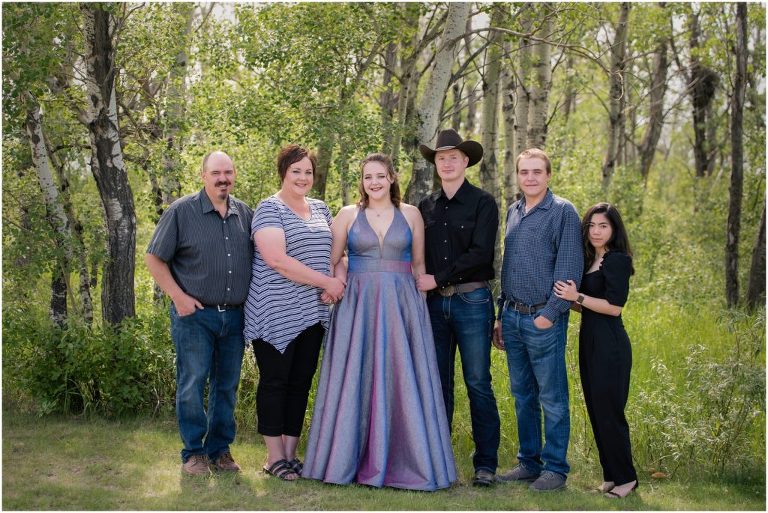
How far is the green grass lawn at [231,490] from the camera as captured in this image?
4.80 m

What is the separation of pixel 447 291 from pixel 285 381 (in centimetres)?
108

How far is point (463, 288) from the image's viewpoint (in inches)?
201

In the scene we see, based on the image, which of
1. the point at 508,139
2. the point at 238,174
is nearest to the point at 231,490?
the point at 238,174

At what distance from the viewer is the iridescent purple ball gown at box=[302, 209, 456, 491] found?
5020mm

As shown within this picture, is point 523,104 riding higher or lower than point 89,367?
higher

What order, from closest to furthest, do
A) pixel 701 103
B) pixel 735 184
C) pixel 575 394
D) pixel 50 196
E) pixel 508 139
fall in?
pixel 575 394, pixel 50 196, pixel 508 139, pixel 735 184, pixel 701 103

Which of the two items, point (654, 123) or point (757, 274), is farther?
point (654, 123)

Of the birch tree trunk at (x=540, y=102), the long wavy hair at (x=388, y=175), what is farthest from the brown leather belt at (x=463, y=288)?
the birch tree trunk at (x=540, y=102)

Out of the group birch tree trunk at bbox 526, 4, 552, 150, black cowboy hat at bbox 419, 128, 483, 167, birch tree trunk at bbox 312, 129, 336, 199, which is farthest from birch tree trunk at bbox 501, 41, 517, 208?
black cowboy hat at bbox 419, 128, 483, 167

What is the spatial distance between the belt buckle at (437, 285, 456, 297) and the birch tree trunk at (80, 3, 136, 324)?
133 inches

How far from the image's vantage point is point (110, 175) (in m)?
7.39

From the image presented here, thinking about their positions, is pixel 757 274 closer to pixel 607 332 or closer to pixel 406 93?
pixel 406 93

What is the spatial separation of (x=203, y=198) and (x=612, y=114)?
12.7m

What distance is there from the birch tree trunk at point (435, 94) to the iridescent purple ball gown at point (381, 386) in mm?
3472
